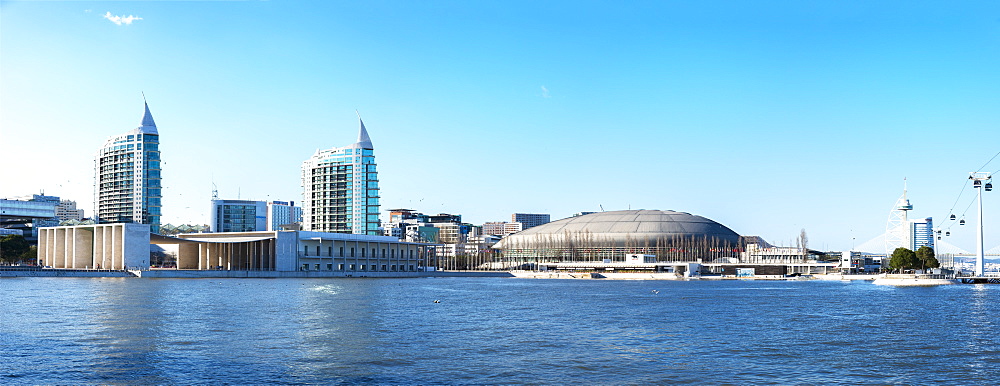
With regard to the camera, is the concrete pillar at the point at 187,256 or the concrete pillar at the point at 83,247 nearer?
the concrete pillar at the point at 83,247

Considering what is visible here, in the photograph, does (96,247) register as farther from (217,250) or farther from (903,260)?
(903,260)

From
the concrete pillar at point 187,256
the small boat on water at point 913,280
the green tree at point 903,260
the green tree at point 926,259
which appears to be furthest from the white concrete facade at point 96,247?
the green tree at point 926,259

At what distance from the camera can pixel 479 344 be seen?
129ft

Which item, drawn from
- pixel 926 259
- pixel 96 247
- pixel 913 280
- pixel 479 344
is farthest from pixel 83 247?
pixel 926 259

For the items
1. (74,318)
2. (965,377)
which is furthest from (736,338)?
(74,318)

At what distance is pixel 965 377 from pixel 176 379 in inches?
1028

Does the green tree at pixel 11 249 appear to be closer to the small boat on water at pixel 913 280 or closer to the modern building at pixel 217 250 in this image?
the modern building at pixel 217 250

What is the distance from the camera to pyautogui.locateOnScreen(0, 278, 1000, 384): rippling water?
98.7ft

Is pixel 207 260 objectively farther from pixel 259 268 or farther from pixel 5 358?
pixel 5 358

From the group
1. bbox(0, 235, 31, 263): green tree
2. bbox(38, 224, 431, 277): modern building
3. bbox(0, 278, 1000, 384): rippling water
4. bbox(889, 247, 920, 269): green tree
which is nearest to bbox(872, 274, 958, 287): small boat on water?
bbox(889, 247, 920, 269): green tree

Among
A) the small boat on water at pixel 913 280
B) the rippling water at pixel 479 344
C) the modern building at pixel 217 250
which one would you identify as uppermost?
the modern building at pixel 217 250

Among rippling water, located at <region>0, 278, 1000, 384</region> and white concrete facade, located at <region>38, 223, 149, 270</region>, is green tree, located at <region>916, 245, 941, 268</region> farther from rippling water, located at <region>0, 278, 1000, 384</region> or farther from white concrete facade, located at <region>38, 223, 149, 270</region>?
white concrete facade, located at <region>38, 223, 149, 270</region>

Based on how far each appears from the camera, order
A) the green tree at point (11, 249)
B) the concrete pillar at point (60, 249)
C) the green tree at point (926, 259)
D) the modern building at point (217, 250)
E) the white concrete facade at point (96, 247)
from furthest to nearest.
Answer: the green tree at point (11, 249) < the concrete pillar at point (60, 249) < the green tree at point (926, 259) < the modern building at point (217, 250) < the white concrete facade at point (96, 247)

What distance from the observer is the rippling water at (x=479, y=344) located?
30094 mm
